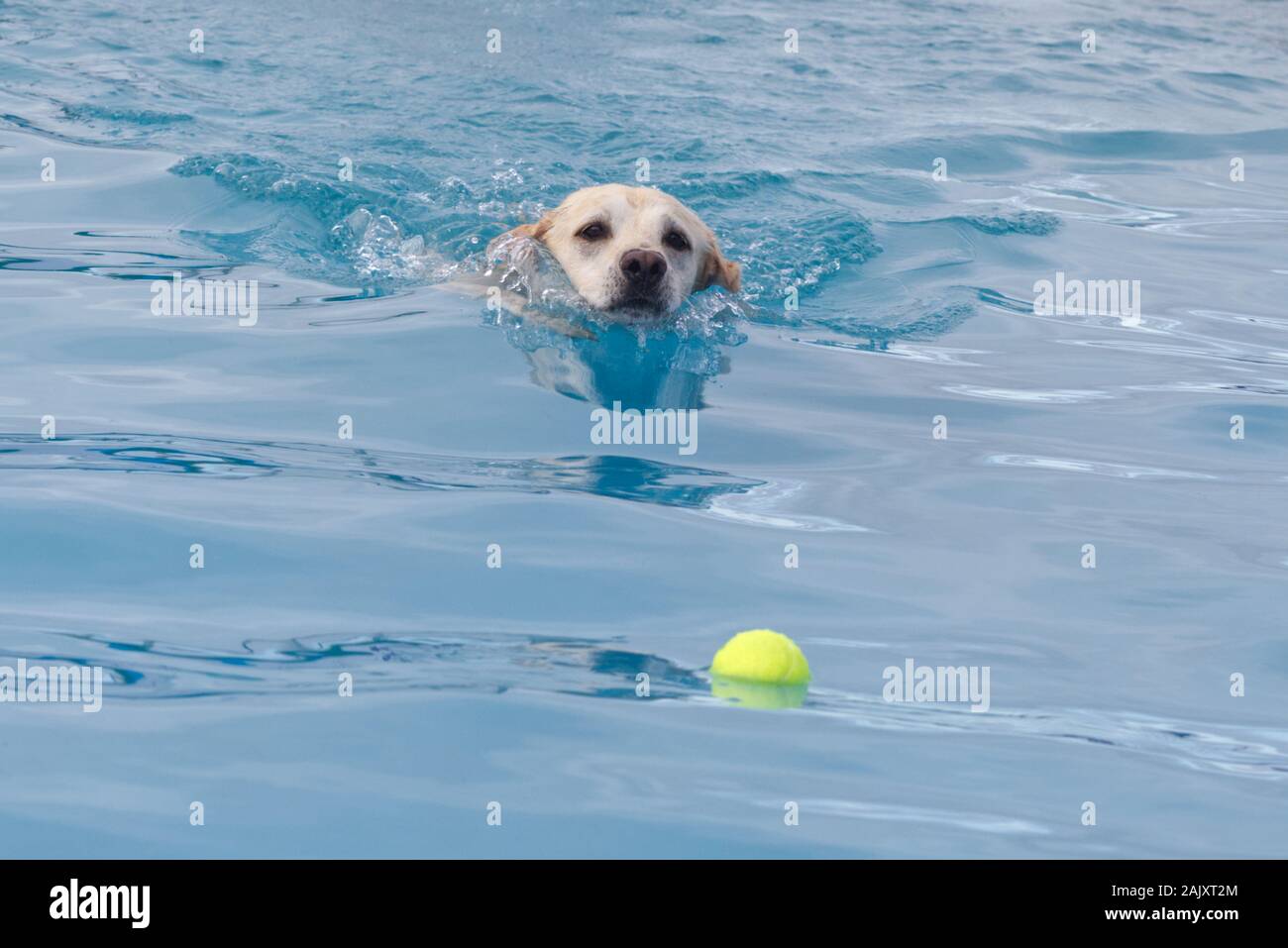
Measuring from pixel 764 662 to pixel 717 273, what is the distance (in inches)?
142

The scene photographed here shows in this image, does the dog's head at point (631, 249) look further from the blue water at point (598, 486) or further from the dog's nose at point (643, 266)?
the blue water at point (598, 486)

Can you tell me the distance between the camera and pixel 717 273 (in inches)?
274

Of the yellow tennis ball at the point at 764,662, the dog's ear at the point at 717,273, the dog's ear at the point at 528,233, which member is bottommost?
the yellow tennis ball at the point at 764,662

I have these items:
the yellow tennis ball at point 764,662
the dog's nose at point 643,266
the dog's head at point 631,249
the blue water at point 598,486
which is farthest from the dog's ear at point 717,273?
the yellow tennis ball at point 764,662

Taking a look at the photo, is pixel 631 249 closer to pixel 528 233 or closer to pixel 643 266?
pixel 643 266

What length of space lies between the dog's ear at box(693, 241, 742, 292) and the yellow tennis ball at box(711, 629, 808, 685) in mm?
3401

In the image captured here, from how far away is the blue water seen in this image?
3193mm

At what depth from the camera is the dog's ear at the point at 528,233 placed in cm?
692

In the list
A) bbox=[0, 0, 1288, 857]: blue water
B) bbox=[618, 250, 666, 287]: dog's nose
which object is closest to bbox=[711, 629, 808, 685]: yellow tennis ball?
bbox=[0, 0, 1288, 857]: blue water

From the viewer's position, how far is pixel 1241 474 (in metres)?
5.56

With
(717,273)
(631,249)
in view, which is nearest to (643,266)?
(631,249)

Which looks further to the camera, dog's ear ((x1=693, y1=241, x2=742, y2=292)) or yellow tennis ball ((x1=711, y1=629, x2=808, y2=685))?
dog's ear ((x1=693, y1=241, x2=742, y2=292))

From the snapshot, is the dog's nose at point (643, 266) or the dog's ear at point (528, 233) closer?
the dog's nose at point (643, 266)

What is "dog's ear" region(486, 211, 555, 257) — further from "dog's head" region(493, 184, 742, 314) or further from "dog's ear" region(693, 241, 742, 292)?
"dog's ear" region(693, 241, 742, 292)
